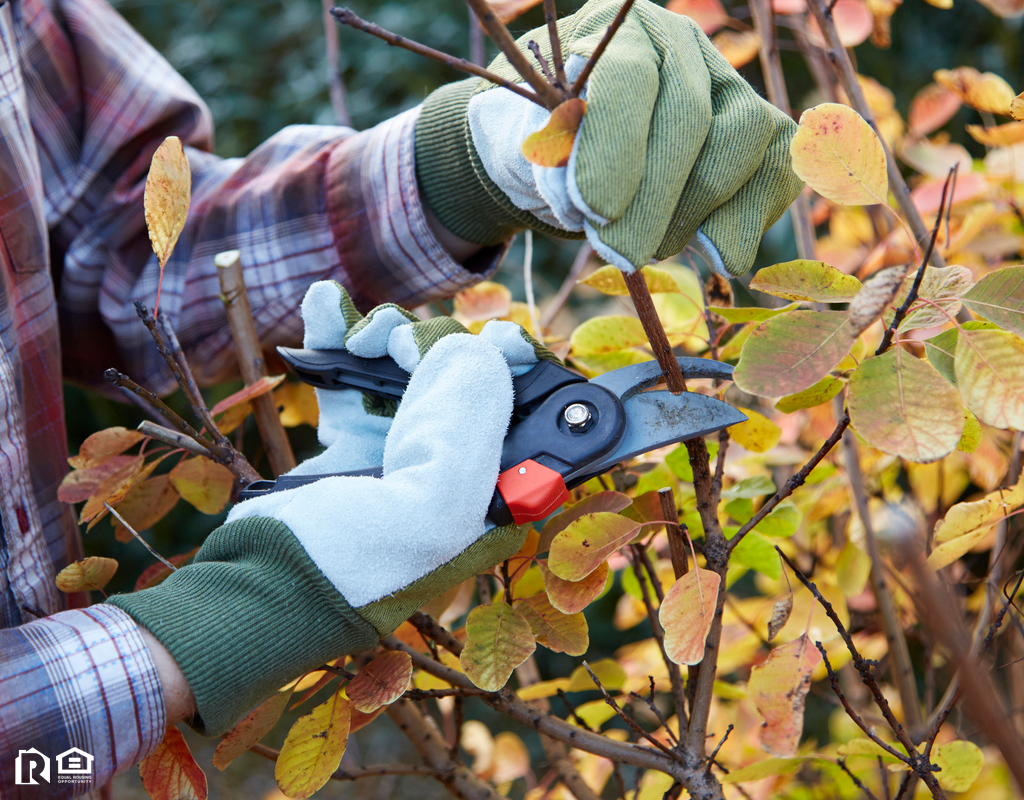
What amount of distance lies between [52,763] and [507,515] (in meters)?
0.32

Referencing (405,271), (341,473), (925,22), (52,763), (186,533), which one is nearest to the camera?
(52,763)

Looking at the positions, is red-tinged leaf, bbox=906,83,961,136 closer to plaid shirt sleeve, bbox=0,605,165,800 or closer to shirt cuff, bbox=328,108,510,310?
shirt cuff, bbox=328,108,510,310

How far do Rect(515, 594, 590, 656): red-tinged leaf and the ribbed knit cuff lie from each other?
14 cm

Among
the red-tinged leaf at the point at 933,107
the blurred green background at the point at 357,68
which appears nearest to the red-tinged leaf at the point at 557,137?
the red-tinged leaf at the point at 933,107

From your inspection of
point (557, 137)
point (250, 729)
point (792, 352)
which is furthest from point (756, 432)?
point (250, 729)

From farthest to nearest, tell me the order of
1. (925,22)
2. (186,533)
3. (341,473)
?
(186,533)
(925,22)
(341,473)

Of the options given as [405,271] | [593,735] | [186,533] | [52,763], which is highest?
[405,271]

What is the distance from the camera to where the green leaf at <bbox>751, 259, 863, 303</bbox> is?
1.65ft

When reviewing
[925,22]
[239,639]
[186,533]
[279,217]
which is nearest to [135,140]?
[279,217]

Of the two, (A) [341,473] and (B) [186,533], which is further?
(B) [186,533]

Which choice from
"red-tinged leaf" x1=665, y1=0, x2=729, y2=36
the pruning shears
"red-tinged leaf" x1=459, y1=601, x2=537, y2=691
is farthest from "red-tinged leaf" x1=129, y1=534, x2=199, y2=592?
"red-tinged leaf" x1=665, y1=0, x2=729, y2=36

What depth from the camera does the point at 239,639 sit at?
1.60 feet

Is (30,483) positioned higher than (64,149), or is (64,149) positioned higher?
(64,149)

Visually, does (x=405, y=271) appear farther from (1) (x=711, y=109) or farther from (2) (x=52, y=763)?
(2) (x=52, y=763)
